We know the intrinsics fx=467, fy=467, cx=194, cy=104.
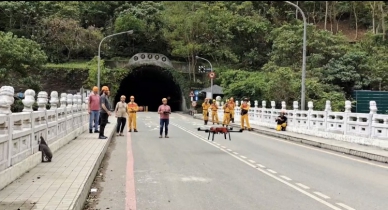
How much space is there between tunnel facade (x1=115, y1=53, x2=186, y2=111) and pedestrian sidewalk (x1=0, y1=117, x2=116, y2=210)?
4703 centimetres

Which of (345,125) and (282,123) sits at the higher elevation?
(345,125)

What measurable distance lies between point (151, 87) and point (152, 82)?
103 inches

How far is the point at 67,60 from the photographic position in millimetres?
61750

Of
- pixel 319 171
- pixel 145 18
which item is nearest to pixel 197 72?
pixel 145 18

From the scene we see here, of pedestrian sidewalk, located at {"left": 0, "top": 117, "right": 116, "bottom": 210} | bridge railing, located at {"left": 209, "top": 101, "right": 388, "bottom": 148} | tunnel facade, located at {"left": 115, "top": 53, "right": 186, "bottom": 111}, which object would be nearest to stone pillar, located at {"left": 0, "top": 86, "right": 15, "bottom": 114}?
pedestrian sidewalk, located at {"left": 0, "top": 117, "right": 116, "bottom": 210}

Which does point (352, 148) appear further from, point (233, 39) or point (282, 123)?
point (233, 39)

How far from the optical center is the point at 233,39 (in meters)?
64.4

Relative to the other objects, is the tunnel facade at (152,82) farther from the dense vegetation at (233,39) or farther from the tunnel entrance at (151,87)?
the dense vegetation at (233,39)

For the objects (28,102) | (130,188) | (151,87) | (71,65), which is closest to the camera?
(130,188)

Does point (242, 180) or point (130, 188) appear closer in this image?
point (130, 188)

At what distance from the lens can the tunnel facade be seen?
58.4 metres

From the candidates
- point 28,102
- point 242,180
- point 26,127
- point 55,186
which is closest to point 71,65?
point 28,102

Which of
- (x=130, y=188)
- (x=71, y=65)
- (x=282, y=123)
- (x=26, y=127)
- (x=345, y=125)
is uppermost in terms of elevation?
(x=71, y=65)

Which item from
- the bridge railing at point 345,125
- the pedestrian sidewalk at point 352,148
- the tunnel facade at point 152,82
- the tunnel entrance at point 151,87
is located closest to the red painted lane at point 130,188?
the pedestrian sidewalk at point 352,148
